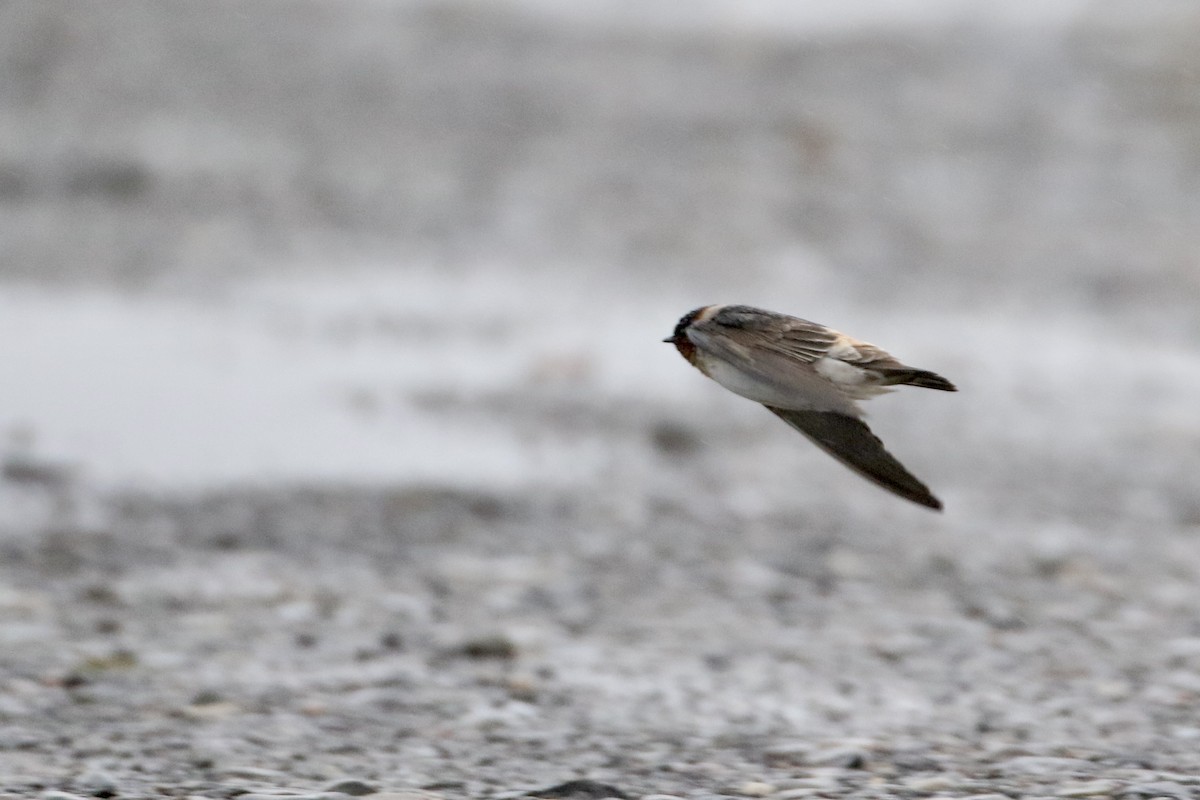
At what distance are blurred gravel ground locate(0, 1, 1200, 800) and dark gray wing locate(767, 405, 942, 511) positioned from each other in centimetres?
84

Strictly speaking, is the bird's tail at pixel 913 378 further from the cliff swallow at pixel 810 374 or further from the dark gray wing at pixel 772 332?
the dark gray wing at pixel 772 332

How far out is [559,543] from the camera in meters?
7.05

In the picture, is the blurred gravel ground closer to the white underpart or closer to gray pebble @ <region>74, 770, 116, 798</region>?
gray pebble @ <region>74, 770, 116, 798</region>

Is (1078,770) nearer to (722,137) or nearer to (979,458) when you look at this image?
(979,458)

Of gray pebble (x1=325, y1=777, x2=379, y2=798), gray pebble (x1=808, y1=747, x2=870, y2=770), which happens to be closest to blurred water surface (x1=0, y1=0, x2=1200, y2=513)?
gray pebble (x1=808, y1=747, x2=870, y2=770)

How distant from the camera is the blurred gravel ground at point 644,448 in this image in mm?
4773

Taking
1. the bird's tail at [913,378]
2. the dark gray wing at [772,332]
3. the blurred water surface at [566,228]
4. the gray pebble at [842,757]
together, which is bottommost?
the gray pebble at [842,757]

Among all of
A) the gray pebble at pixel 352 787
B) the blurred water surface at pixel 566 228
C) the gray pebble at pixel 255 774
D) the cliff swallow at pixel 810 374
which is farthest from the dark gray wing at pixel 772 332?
the blurred water surface at pixel 566 228

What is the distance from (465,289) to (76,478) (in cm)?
427

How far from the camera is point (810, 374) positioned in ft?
12.7

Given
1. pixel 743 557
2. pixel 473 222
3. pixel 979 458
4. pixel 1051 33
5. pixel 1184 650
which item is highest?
pixel 1051 33

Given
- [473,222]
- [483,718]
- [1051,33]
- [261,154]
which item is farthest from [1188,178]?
[483,718]

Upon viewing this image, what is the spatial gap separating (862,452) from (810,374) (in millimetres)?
223

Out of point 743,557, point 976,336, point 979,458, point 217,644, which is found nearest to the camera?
point 217,644
